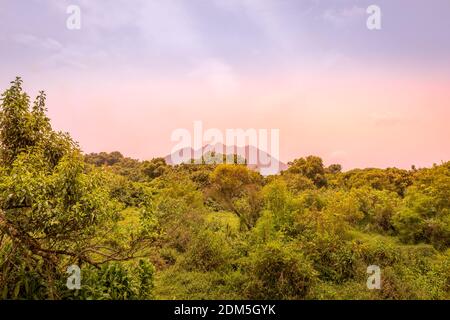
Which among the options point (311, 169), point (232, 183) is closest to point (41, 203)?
point (232, 183)

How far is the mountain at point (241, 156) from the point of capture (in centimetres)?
1994

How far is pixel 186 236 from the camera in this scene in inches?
619

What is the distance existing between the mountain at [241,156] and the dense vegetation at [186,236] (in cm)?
104

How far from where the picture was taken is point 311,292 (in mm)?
10945

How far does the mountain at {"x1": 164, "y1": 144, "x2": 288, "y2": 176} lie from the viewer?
19.9m

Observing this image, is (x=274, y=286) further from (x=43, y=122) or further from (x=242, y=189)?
(x=242, y=189)

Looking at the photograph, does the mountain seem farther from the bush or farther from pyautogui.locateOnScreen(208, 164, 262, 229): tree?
the bush

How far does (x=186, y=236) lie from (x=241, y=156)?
517 inches

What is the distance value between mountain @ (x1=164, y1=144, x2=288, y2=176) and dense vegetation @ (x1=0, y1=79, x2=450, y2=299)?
1.04 meters

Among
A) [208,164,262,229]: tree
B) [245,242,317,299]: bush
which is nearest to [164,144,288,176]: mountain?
[208,164,262,229]: tree

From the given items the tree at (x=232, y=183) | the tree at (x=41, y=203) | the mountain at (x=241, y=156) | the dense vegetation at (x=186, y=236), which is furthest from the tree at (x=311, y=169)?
the tree at (x=41, y=203)

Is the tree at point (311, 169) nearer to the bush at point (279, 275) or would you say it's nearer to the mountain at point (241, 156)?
the mountain at point (241, 156)

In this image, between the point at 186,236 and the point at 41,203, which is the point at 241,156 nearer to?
the point at 186,236
